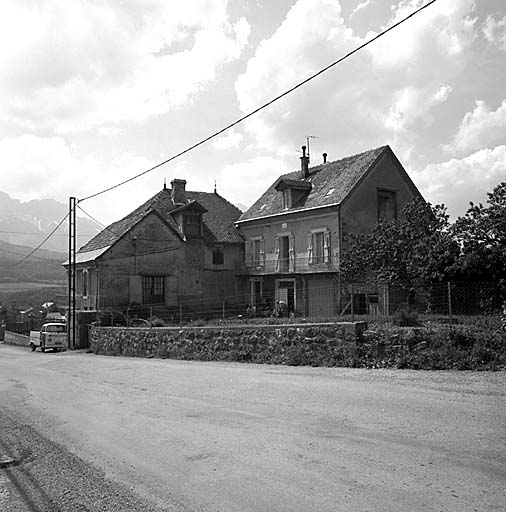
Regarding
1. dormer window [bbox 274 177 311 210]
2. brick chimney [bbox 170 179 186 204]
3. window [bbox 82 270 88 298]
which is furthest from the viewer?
brick chimney [bbox 170 179 186 204]

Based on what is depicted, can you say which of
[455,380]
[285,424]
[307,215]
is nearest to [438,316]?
[455,380]

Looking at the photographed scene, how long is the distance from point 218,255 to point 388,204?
12589 millimetres

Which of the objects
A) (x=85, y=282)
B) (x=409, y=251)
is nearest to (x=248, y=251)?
(x=85, y=282)

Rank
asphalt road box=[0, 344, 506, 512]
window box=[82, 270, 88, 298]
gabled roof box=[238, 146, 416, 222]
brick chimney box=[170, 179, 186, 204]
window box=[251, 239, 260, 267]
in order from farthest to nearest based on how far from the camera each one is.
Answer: brick chimney box=[170, 179, 186, 204]
window box=[251, 239, 260, 267]
window box=[82, 270, 88, 298]
gabled roof box=[238, 146, 416, 222]
asphalt road box=[0, 344, 506, 512]

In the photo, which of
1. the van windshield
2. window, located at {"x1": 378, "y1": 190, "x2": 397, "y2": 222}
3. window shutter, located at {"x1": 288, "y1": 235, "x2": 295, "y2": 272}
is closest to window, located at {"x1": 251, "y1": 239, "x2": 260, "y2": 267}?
window shutter, located at {"x1": 288, "y1": 235, "x2": 295, "y2": 272}

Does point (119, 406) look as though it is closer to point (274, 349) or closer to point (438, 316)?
point (274, 349)

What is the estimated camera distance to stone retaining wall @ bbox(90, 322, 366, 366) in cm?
1578

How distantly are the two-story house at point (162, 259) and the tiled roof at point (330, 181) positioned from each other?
3.21 meters

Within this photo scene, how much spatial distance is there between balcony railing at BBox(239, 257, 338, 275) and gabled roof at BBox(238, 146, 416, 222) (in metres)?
3.28

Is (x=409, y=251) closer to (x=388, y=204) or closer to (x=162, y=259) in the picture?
(x=388, y=204)

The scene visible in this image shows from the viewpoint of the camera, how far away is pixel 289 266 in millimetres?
38906

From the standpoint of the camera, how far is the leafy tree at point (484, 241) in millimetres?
22891

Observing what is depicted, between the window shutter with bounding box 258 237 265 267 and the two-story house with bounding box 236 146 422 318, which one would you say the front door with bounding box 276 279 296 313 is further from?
the window shutter with bounding box 258 237 265 267

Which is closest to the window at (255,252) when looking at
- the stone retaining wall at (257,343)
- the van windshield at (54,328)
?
the van windshield at (54,328)
